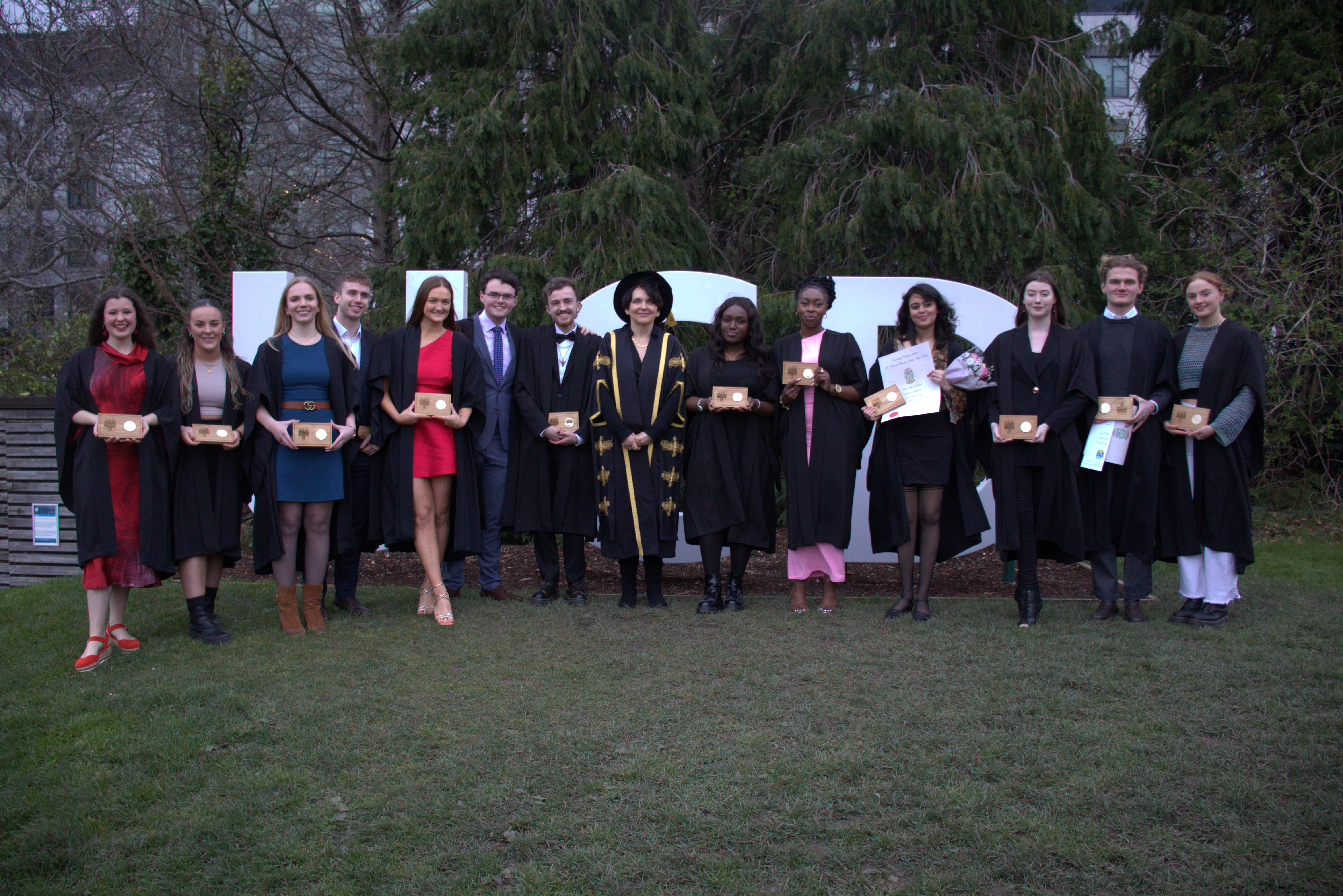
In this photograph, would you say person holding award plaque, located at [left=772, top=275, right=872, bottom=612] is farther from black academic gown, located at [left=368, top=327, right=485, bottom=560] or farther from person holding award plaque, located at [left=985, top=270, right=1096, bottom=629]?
black academic gown, located at [left=368, top=327, right=485, bottom=560]

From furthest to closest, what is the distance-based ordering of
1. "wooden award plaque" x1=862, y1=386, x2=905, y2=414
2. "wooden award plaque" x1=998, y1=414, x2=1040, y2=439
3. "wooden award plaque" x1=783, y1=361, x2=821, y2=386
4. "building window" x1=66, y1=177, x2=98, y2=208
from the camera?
1. "building window" x1=66, y1=177, x2=98, y2=208
2. "wooden award plaque" x1=783, y1=361, x2=821, y2=386
3. "wooden award plaque" x1=862, y1=386, x2=905, y2=414
4. "wooden award plaque" x1=998, y1=414, x2=1040, y2=439

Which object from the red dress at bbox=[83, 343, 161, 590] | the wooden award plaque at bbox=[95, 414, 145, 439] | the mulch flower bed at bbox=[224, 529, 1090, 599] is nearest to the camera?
the wooden award plaque at bbox=[95, 414, 145, 439]

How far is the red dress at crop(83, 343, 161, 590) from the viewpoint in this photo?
4898 mm

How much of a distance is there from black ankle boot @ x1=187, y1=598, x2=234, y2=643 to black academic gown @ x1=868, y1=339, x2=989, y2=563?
3.78 m

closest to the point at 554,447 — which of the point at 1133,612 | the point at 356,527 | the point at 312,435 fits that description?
the point at 356,527

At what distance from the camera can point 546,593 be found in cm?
629

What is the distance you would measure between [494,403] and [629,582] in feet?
4.90

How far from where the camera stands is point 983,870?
2.66 metres

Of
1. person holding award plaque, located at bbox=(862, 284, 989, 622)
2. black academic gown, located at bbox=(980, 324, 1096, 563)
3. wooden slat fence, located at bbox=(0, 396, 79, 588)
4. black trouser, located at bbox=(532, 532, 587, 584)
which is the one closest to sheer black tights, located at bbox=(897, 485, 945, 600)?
person holding award plaque, located at bbox=(862, 284, 989, 622)

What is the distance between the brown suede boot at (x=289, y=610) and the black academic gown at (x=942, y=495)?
3412 mm

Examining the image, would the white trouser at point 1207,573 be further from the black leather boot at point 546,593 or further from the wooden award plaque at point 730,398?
the black leather boot at point 546,593

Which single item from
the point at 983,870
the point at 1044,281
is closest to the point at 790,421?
the point at 1044,281

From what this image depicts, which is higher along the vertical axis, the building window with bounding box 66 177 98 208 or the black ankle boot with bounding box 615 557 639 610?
the building window with bounding box 66 177 98 208

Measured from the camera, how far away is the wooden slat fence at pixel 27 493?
8320 mm
